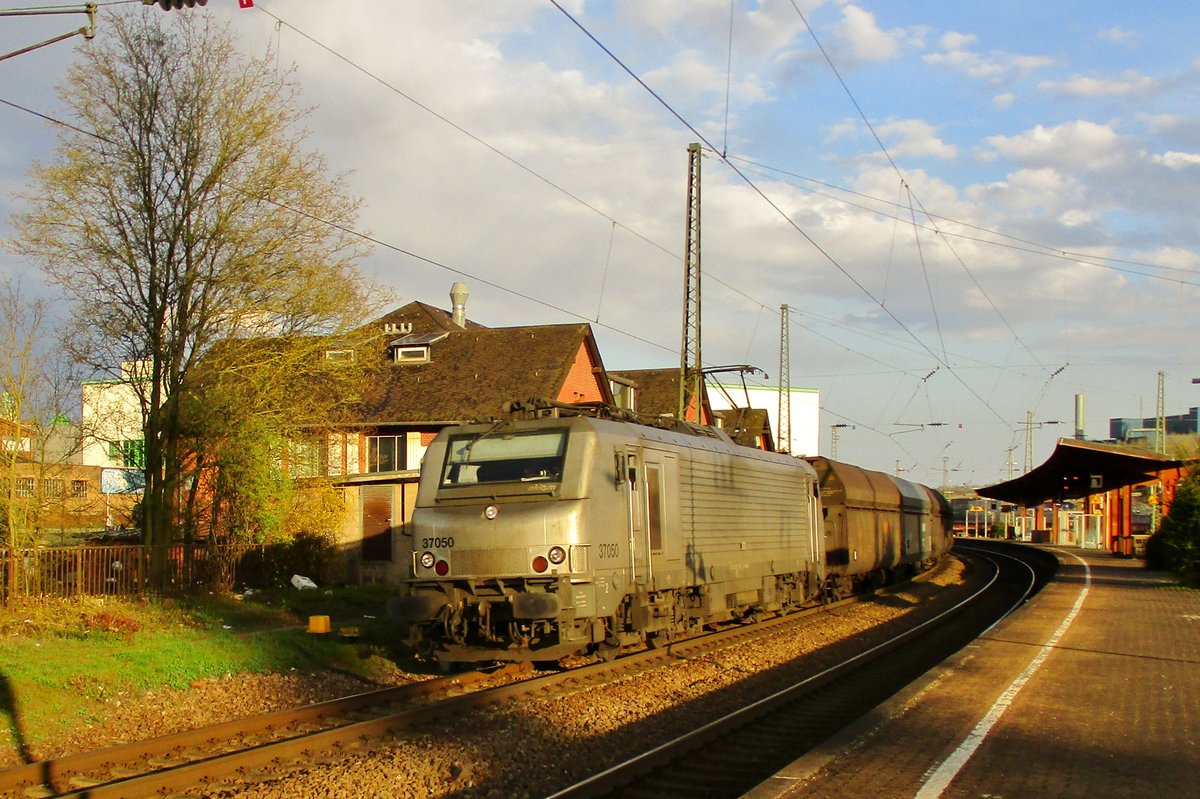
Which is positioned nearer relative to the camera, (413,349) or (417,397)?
(417,397)

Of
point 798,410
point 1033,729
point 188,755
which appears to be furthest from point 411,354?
point 798,410

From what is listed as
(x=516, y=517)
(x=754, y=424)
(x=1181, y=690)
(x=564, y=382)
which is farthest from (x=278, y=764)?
(x=754, y=424)

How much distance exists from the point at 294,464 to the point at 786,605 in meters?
12.0

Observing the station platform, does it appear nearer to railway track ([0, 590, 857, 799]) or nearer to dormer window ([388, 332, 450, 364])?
railway track ([0, 590, 857, 799])

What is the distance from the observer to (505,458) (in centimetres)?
1323

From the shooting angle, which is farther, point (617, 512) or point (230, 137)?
point (230, 137)

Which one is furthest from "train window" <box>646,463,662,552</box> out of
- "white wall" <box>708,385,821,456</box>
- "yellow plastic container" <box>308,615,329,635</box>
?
"white wall" <box>708,385,821,456</box>

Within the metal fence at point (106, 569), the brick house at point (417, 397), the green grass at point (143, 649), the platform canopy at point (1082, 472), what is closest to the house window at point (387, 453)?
the brick house at point (417, 397)

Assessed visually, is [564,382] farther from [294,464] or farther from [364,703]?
[364,703]

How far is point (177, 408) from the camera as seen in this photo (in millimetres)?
22453

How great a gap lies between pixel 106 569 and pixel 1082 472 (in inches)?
1144

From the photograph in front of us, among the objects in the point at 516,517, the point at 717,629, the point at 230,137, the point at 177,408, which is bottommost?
the point at 717,629

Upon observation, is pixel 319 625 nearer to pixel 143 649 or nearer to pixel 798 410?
pixel 143 649

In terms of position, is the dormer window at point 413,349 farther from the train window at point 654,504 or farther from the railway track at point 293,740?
the railway track at point 293,740
